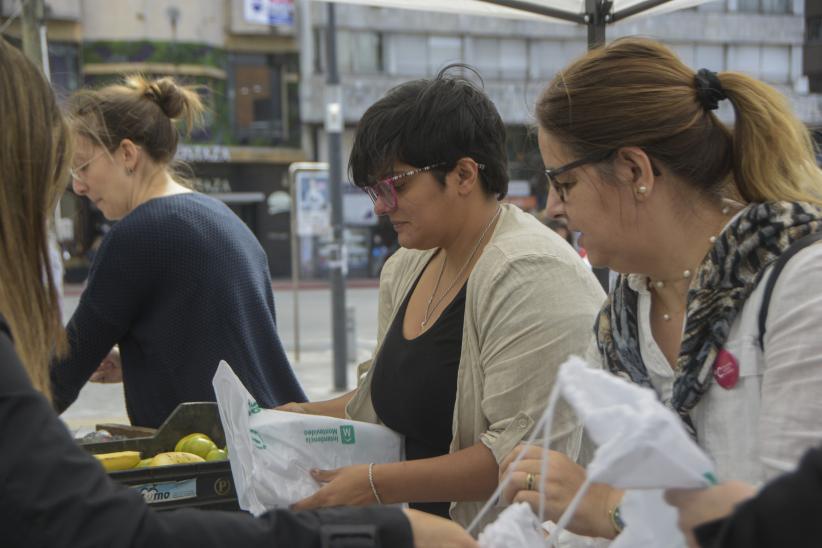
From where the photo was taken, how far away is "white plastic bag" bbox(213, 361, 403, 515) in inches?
87.7

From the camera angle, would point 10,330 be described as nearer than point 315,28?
Yes

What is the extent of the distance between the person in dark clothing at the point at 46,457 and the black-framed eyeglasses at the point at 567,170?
79 cm

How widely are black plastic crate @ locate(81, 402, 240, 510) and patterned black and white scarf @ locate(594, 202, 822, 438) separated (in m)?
1.31

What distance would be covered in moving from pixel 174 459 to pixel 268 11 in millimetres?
27627

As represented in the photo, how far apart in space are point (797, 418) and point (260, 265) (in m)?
2.00

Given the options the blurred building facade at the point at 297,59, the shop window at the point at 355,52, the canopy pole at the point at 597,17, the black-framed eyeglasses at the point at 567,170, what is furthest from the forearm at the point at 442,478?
the shop window at the point at 355,52

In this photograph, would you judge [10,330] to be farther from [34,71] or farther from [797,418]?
[797,418]

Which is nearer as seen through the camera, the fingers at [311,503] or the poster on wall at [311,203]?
the fingers at [311,503]

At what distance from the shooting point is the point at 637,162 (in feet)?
6.13

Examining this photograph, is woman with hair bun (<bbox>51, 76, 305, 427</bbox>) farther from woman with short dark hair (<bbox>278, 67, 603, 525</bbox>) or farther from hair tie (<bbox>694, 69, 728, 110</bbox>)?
hair tie (<bbox>694, 69, 728, 110</bbox>)

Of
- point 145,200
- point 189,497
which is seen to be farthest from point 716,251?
point 145,200

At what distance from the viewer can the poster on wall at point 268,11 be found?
28516 mm

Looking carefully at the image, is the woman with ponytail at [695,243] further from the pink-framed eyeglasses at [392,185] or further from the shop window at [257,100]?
the shop window at [257,100]

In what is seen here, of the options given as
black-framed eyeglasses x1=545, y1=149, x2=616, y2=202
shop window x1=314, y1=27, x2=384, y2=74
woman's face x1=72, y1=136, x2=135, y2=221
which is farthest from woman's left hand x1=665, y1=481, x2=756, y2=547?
shop window x1=314, y1=27, x2=384, y2=74
